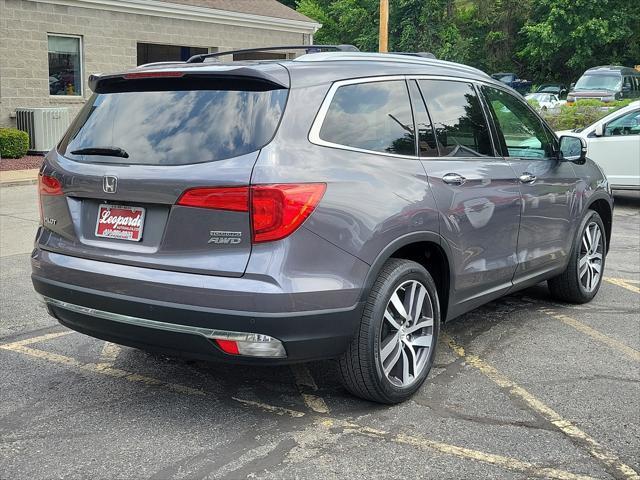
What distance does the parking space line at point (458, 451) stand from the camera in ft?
10.7

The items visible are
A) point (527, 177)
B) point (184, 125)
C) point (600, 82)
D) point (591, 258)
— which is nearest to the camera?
point (184, 125)

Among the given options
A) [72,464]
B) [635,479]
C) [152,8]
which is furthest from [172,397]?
[152,8]

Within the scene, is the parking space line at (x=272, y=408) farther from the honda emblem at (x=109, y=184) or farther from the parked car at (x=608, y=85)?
the parked car at (x=608, y=85)

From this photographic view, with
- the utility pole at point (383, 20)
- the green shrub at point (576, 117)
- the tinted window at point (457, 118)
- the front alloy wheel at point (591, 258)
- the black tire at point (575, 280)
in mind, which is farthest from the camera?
the utility pole at point (383, 20)

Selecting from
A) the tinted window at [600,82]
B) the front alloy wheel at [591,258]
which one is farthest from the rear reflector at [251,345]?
the tinted window at [600,82]

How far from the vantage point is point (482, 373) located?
4.52m

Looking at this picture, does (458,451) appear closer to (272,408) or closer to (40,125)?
(272,408)

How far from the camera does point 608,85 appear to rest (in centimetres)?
3047

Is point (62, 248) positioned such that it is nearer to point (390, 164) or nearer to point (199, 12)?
point (390, 164)

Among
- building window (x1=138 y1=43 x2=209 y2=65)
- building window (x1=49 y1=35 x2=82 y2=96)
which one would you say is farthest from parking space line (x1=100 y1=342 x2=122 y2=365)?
building window (x1=138 y1=43 x2=209 y2=65)

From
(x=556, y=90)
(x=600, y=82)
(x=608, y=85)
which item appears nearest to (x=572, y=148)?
(x=608, y=85)

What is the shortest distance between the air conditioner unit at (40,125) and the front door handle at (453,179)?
49.9 ft

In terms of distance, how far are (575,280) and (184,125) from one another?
366 centimetres

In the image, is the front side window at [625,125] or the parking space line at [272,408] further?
the front side window at [625,125]
